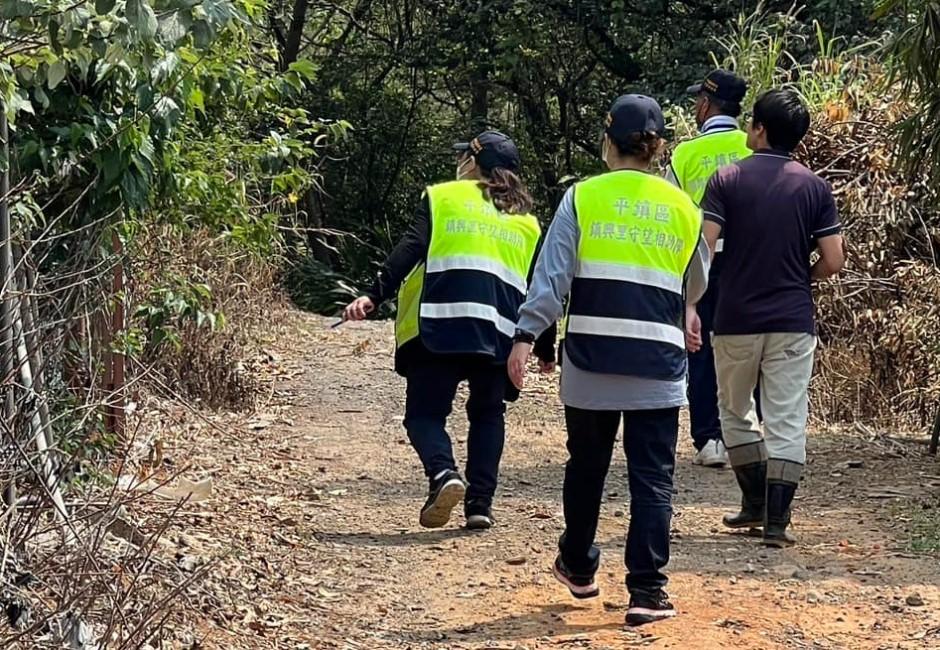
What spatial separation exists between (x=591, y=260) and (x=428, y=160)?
55.3 feet

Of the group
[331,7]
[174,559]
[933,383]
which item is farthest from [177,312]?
[331,7]

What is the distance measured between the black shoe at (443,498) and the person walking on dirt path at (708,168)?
6.06 ft

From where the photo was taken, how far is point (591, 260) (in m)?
5.20

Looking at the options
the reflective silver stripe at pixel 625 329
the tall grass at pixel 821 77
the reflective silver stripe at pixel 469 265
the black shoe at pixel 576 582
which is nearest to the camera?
the reflective silver stripe at pixel 625 329

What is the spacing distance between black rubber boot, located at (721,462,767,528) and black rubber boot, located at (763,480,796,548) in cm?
24

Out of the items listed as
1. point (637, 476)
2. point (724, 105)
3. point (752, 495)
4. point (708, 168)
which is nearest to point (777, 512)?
point (752, 495)

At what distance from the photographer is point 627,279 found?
5176 mm

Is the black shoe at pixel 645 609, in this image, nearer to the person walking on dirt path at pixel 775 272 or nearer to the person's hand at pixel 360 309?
the person walking on dirt path at pixel 775 272

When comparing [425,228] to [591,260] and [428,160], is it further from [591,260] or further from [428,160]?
[428,160]

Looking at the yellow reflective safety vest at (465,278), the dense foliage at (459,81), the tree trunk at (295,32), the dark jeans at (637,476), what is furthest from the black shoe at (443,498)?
the tree trunk at (295,32)

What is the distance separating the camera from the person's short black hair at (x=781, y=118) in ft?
20.8

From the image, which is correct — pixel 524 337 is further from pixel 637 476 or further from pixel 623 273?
pixel 637 476

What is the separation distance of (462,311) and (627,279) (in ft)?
4.69

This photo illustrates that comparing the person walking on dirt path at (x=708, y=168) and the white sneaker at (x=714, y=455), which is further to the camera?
the white sneaker at (x=714, y=455)
